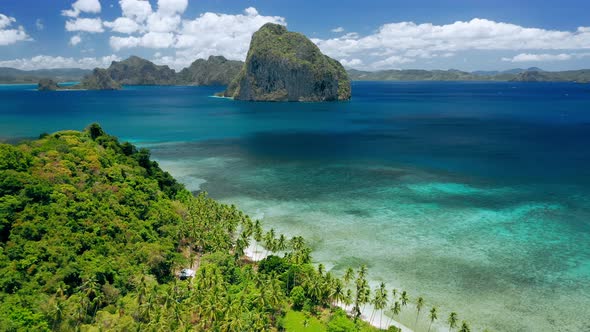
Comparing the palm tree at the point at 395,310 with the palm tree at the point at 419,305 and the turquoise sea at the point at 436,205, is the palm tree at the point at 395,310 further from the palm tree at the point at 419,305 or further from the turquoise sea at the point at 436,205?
the palm tree at the point at 419,305

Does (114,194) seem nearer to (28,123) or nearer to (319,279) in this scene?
(319,279)

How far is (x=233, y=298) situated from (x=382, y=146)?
119m

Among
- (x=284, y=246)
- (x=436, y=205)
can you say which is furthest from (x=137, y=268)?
(x=436, y=205)

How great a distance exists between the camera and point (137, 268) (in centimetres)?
5556

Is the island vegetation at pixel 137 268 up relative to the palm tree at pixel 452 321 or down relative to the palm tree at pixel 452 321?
up

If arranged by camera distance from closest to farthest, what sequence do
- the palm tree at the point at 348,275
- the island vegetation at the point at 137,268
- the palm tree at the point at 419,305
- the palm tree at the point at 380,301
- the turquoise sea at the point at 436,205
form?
1. the island vegetation at the point at 137,268
2. the palm tree at the point at 419,305
3. the palm tree at the point at 380,301
4. the palm tree at the point at 348,275
5. the turquoise sea at the point at 436,205

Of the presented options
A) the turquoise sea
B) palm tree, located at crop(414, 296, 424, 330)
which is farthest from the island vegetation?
the turquoise sea

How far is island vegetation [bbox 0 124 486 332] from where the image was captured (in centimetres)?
4494

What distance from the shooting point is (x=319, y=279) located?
53.2 metres

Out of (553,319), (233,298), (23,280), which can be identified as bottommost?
(553,319)

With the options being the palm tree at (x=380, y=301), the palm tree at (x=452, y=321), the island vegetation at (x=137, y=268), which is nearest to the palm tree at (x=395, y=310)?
the island vegetation at (x=137, y=268)

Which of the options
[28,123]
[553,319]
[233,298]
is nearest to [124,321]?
[233,298]

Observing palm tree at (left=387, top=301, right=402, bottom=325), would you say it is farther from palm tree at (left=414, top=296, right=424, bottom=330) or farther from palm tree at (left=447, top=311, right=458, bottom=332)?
palm tree at (left=447, top=311, right=458, bottom=332)

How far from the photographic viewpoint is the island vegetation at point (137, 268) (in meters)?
44.9
